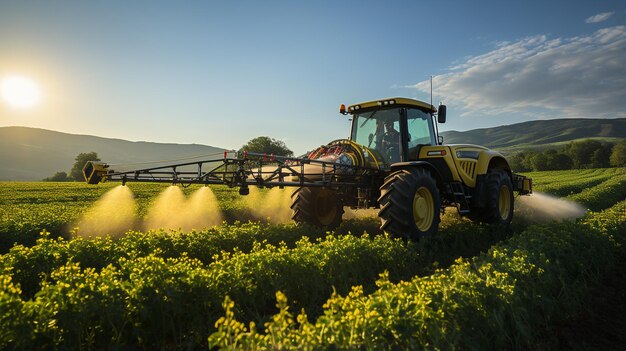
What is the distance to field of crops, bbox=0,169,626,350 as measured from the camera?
3074 mm

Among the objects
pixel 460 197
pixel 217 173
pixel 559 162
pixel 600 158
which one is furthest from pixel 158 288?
pixel 600 158

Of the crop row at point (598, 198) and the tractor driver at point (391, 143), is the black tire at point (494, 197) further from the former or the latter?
the crop row at point (598, 198)

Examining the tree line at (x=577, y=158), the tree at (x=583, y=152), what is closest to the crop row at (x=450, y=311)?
the tree line at (x=577, y=158)

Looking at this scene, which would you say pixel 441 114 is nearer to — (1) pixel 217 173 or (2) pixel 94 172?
(1) pixel 217 173

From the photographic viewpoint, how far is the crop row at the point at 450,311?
109 inches

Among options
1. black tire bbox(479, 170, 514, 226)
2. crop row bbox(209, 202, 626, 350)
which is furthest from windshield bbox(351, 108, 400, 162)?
crop row bbox(209, 202, 626, 350)

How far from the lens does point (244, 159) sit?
20.3 ft

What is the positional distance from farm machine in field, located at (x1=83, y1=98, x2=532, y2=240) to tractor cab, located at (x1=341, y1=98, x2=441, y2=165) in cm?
2

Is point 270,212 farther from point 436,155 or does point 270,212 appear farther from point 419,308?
point 419,308

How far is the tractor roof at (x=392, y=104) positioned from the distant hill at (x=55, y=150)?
114067mm

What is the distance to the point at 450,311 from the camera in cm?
353

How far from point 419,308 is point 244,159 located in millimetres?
3654

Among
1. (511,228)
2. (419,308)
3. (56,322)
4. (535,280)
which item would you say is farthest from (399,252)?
(511,228)

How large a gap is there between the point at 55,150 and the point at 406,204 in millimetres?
158490
